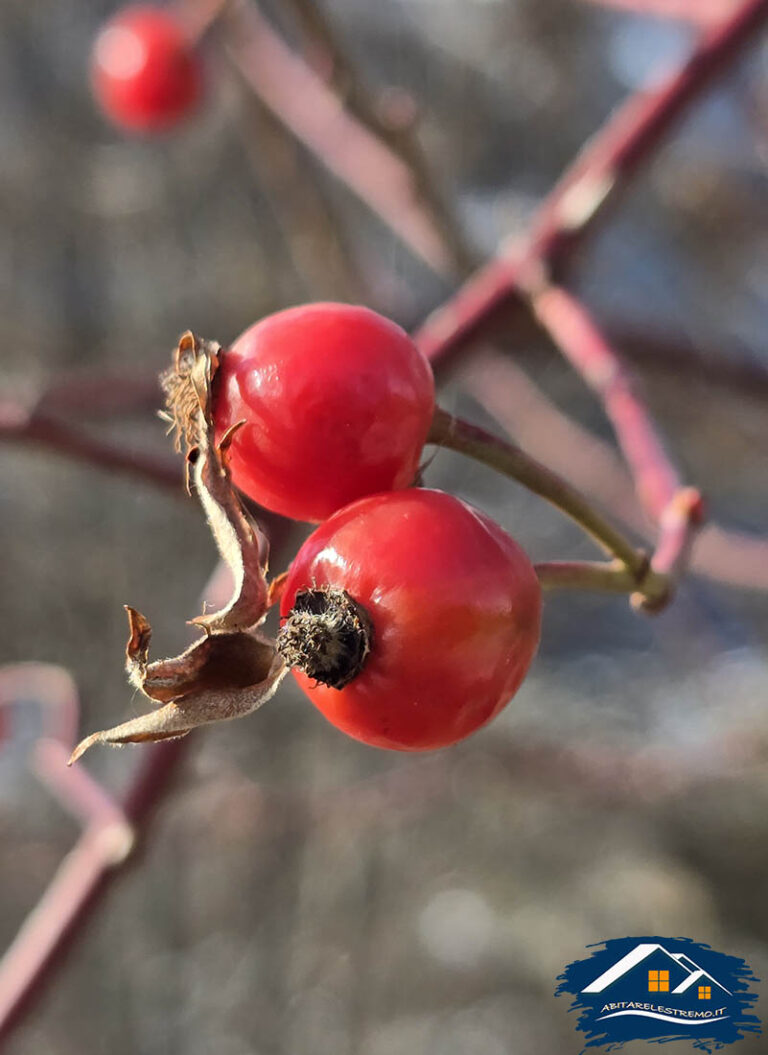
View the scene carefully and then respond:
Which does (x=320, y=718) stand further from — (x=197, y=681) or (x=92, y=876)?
(x=197, y=681)

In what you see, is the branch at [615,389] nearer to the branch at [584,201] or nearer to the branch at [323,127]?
the branch at [584,201]

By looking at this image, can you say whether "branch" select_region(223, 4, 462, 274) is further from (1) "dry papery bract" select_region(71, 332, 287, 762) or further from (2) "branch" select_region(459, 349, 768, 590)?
(1) "dry papery bract" select_region(71, 332, 287, 762)

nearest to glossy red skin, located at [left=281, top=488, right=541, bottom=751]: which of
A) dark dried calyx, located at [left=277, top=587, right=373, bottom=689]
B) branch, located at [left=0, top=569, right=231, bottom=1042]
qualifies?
dark dried calyx, located at [left=277, top=587, right=373, bottom=689]

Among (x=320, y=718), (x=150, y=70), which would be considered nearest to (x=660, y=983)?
(x=150, y=70)

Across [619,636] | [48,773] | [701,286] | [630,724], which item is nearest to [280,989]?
[630,724]

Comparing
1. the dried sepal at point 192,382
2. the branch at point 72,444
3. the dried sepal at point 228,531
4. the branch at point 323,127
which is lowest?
the dried sepal at point 228,531

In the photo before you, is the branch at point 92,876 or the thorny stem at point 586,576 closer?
the thorny stem at point 586,576

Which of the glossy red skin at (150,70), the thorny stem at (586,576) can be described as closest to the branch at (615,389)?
the thorny stem at (586,576)
